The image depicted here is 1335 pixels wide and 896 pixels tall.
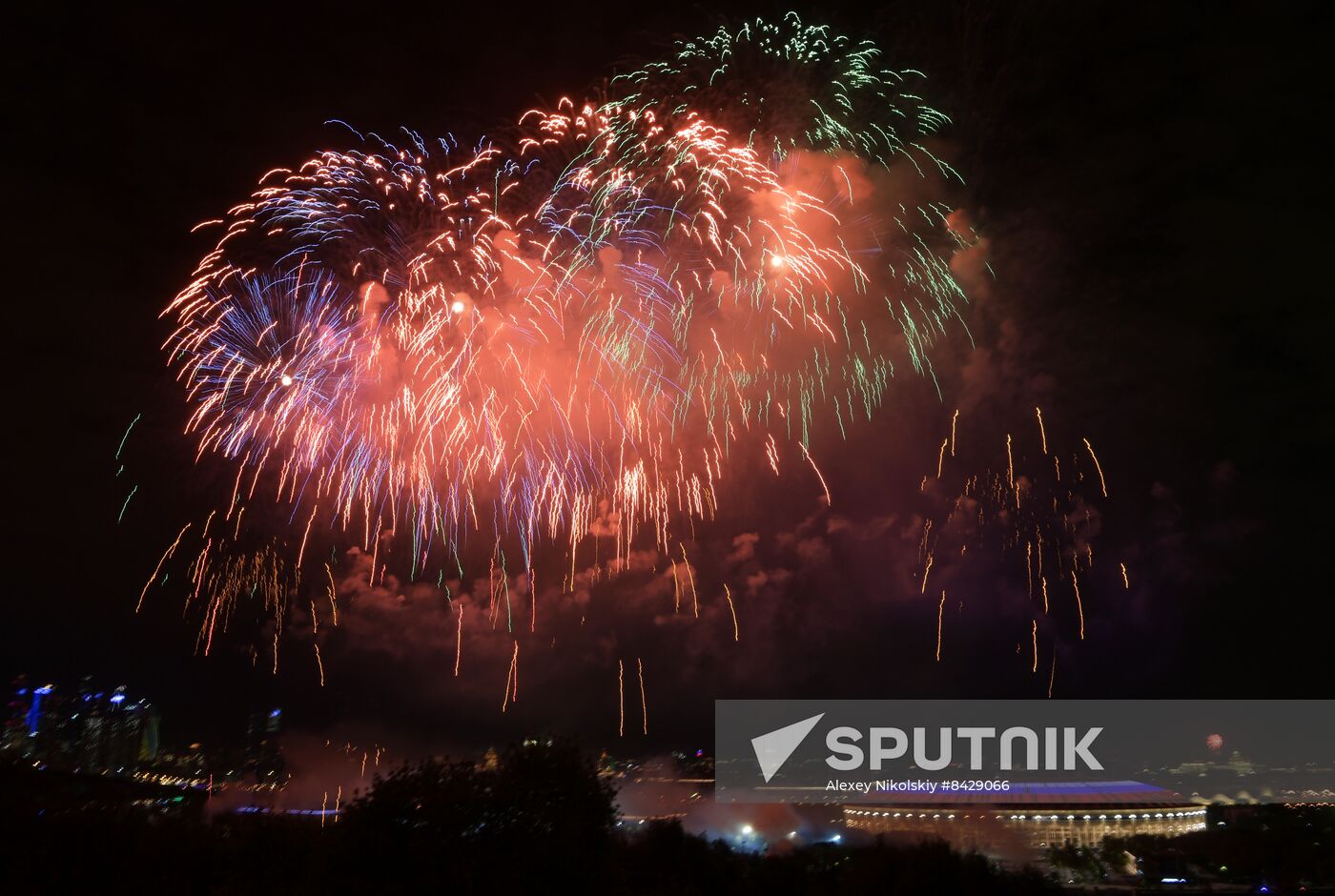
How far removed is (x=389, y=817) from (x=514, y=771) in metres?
3.02

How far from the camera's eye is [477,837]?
17.9 m

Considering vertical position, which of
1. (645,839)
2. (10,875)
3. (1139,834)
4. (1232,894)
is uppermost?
(10,875)

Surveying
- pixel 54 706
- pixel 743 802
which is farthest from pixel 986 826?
pixel 54 706

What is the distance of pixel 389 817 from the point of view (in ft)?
58.4

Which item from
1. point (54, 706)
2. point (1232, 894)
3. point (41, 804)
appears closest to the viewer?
point (41, 804)

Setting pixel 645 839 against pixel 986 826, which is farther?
pixel 986 826

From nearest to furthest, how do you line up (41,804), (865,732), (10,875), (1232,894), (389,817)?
(10,875)
(389,817)
(41,804)
(865,732)
(1232,894)

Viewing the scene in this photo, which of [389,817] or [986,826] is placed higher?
[389,817]

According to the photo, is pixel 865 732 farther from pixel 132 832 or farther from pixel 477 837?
pixel 132 832

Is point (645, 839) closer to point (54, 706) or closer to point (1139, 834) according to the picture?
point (1139, 834)

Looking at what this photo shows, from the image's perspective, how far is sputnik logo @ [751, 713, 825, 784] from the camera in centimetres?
2962

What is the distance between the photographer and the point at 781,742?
30.5 m

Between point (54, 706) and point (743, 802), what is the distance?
79.5 meters

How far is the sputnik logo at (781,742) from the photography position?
29.6m
